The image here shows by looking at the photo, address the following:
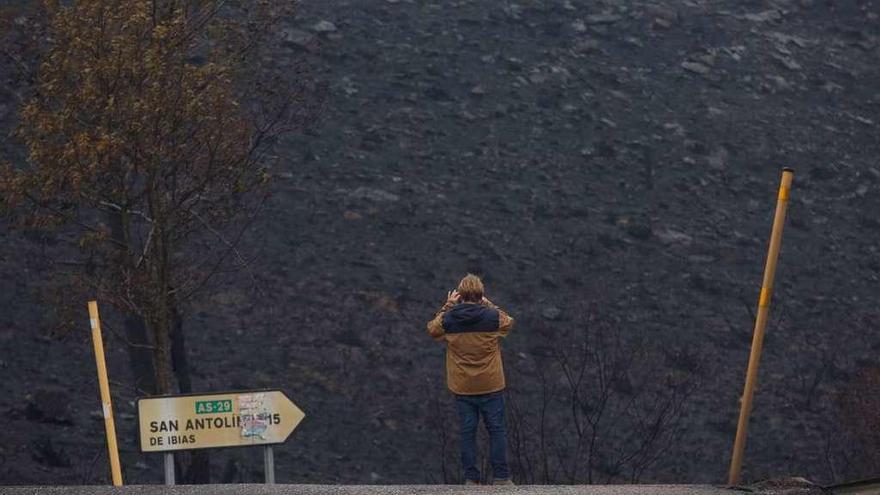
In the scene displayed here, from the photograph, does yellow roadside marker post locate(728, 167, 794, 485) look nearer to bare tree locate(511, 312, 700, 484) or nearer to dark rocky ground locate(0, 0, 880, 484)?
bare tree locate(511, 312, 700, 484)

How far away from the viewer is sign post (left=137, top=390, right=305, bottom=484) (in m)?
11.0

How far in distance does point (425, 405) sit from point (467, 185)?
14.4 ft

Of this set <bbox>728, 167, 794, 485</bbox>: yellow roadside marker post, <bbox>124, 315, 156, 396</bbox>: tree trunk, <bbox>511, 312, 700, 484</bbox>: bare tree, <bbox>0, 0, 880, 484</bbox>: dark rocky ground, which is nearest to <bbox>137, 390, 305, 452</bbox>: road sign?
<bbox>728, 167, 794, 485</bbox>: yellow roadside marker post

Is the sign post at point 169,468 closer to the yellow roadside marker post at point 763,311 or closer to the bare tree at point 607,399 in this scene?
the yellow roadside marker post at point 763,311

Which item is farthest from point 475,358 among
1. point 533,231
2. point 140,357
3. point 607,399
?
point 533,231

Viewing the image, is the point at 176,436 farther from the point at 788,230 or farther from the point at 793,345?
the point at 788,230

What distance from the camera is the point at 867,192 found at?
1004 inches

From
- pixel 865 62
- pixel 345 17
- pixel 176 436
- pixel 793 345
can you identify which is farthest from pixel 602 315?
pixel 176 436

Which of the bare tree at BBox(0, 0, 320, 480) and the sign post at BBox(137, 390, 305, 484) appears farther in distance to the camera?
the bare tree at BBox(0, 0, 320, 480)

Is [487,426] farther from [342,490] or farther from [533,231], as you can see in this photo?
[533,231]

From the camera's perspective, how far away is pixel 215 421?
36.1ft

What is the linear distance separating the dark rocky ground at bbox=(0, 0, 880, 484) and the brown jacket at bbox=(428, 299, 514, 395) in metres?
8.68

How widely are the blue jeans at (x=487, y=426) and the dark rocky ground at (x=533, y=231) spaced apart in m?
8.41

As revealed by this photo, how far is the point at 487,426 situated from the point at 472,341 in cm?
66
